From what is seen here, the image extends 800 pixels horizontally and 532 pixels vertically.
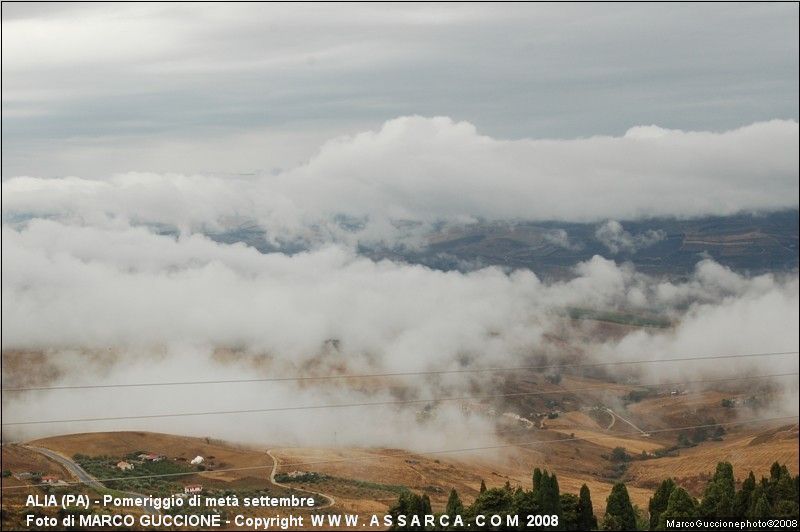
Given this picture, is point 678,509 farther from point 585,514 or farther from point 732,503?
point 585,514

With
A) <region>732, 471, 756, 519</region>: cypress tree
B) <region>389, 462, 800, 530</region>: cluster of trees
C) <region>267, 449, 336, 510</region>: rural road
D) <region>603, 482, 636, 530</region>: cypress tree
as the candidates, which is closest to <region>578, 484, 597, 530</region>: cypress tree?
<region>389, 462, 800, 530</region>: cluster of trees

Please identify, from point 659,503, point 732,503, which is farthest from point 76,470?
point 732,503

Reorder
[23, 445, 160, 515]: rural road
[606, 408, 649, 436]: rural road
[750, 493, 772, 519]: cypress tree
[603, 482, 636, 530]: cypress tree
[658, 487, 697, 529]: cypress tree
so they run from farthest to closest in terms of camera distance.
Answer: [606, 408, 649, 436]: rural road
[23, 445, 160, 515]: rural road
[603, 482, 636, 530]: cypress tree
[658, 487, 697, 529]: cypress tree
[750, 493, 772, 519]: cypress tree

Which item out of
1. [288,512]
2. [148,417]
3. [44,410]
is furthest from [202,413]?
[288,512]

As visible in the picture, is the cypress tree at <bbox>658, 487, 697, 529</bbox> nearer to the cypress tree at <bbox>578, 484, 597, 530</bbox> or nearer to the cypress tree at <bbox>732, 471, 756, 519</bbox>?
the cypress tree at <bbox>732, 471, 756, 519</bbox>

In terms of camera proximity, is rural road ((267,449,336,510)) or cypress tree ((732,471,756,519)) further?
rural road ((267,449,336,510))

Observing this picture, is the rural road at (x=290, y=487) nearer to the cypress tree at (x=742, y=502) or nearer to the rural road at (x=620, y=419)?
the cypress tree at (x=742, y=502)

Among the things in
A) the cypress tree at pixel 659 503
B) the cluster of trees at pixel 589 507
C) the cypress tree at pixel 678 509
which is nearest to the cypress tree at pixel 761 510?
the cluster of trees at pixel 589 507

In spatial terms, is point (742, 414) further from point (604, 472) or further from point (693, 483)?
point (693, 483)
